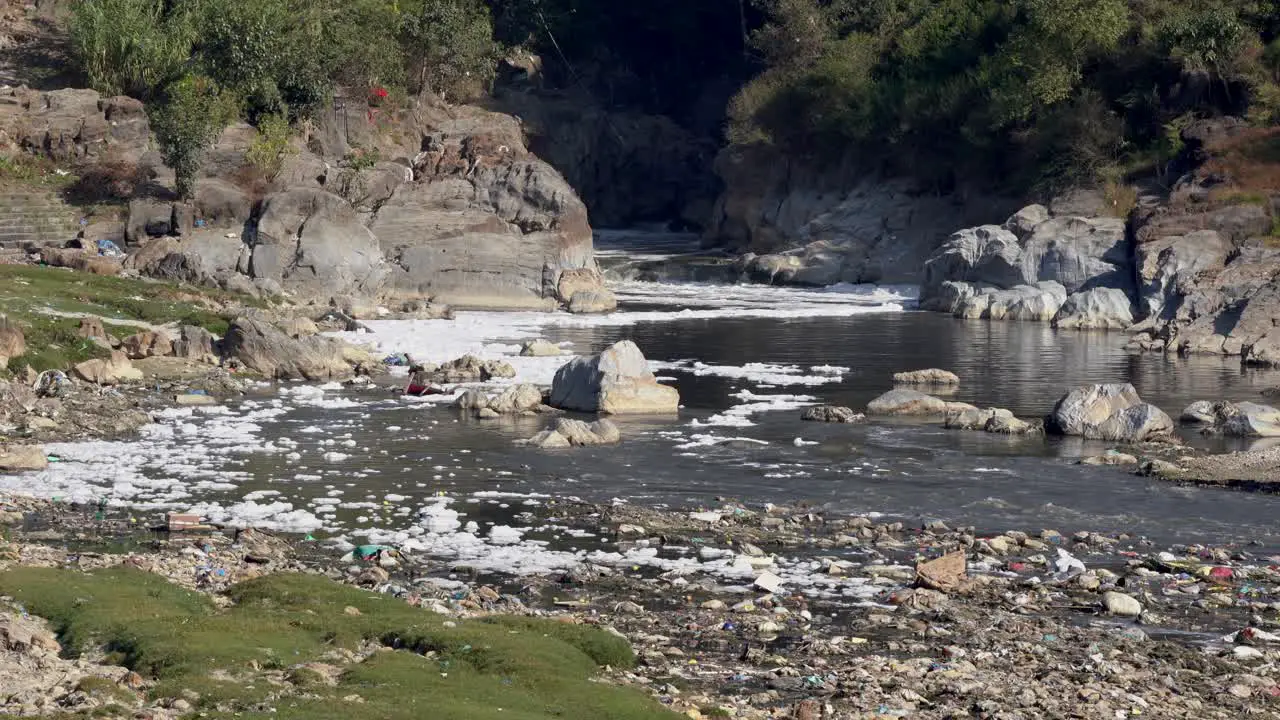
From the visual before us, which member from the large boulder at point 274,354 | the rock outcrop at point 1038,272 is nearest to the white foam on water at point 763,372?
the large boulder at point 274,354

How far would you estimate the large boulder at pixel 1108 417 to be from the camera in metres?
30.8

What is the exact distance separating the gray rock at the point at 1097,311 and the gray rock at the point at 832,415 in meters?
25.8

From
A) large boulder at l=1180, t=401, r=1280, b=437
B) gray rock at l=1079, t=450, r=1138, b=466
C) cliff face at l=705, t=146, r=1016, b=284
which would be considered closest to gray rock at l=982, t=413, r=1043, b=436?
gray rock at l=1079, t=450, r=1138, b=466

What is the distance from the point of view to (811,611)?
59.8 feet

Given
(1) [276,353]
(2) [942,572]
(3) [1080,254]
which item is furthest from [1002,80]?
(2) [942,572]

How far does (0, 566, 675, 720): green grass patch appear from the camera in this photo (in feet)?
44.0

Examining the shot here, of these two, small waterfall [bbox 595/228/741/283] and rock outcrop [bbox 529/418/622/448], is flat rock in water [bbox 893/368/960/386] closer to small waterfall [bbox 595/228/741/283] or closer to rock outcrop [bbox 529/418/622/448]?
rock outcrop [bbox 529/418/622/448]

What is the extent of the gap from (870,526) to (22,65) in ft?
183

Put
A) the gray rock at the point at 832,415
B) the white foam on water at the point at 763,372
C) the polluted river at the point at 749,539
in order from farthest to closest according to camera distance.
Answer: the white foam on water at the point at 763,372, the gray rock at the point at 832,415, the polluted river at the point at 749,539

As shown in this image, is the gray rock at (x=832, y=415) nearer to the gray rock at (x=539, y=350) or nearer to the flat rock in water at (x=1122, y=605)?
the gray rock at (x=539, y=350)

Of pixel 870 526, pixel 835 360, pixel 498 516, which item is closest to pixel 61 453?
pixel 498 516

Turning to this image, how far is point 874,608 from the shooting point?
18.3 m

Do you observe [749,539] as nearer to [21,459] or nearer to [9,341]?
[21,459]

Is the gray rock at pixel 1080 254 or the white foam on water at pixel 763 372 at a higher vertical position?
the gray rock at pixel 1080 254
